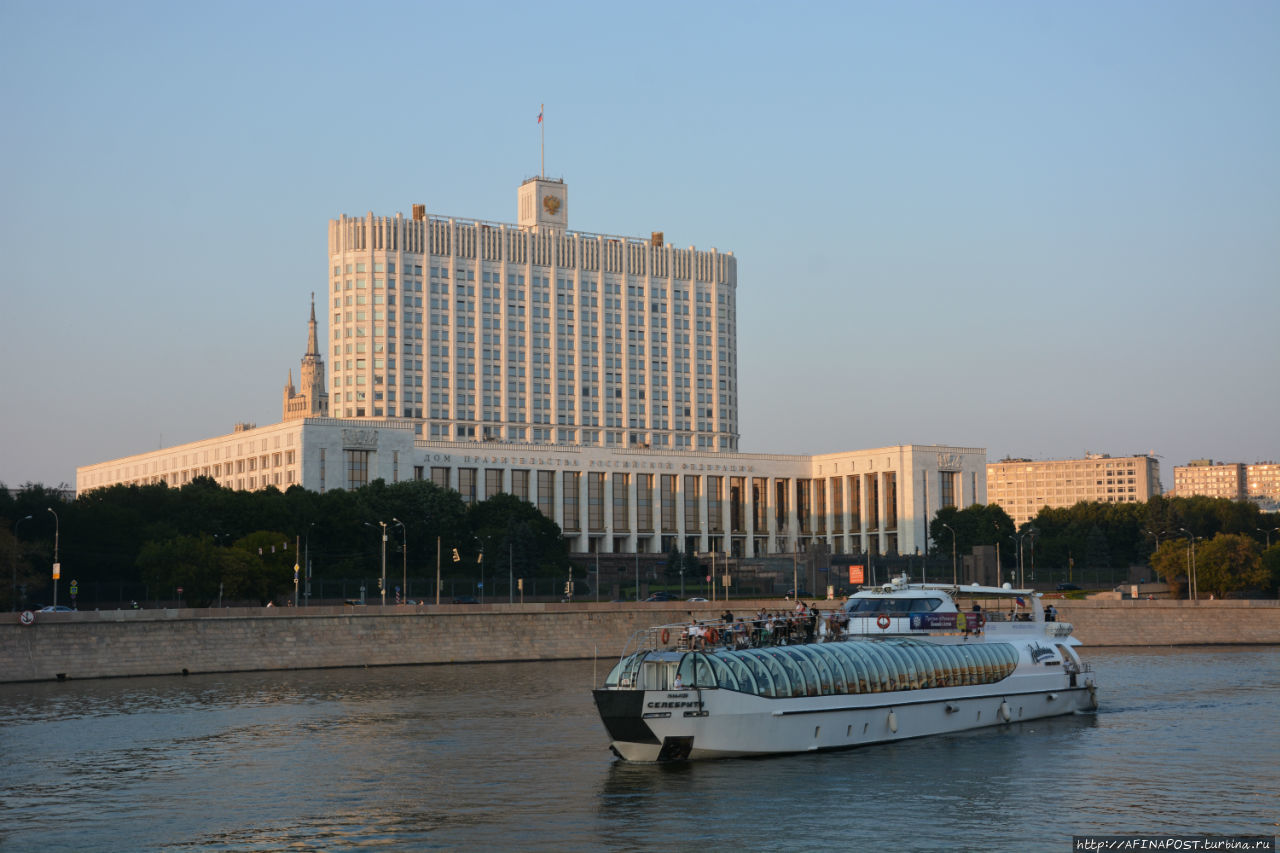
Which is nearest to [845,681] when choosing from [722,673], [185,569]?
[722,673]

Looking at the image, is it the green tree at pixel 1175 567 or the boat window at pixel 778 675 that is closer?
the boat window at pixel 778 675

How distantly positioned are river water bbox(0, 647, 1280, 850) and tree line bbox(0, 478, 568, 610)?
4592 centimetres

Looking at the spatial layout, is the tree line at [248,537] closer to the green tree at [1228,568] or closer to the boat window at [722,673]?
the green tree at [1228,568]

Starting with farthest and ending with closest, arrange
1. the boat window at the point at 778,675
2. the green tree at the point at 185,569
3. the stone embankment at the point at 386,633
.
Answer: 1. the green tree at the point at 185,569
2. the stone embankment at the point at 386,633
3. the boat window at the point at 778,675

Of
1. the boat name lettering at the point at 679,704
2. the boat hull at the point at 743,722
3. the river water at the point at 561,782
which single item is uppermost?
the boat name lettering at the point at 679,704

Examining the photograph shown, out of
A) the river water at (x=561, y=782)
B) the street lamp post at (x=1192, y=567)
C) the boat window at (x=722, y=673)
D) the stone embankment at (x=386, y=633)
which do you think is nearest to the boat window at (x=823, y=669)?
the river water at (x=561, y=782)

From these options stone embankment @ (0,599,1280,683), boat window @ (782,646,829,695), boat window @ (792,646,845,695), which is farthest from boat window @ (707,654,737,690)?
stone embankment @ (0,599,1280,683)

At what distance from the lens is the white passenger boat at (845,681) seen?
1977 inches

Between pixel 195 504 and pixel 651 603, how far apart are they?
55.3 m

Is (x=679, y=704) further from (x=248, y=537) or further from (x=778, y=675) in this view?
(x=248, y=537)

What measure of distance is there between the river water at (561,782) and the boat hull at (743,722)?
75cm

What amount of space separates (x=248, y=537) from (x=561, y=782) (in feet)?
299

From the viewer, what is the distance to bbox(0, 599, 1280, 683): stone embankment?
93.7 meters

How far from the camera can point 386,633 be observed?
107 metres
